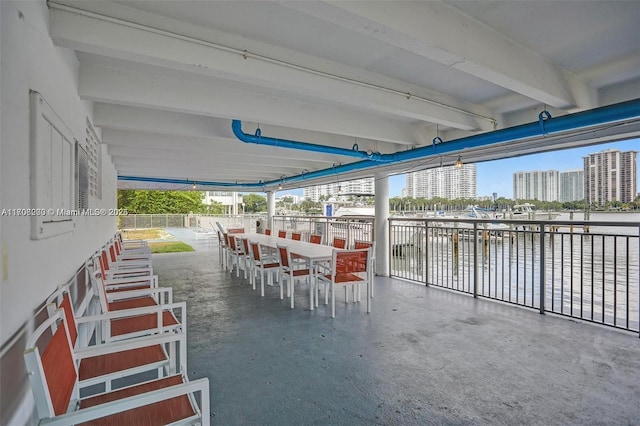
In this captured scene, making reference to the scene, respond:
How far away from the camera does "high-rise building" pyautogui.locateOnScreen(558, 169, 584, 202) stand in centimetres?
481

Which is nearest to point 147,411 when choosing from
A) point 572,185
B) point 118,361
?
point 118,361

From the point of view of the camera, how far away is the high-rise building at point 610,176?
4238mm

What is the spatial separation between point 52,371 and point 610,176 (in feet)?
20.6

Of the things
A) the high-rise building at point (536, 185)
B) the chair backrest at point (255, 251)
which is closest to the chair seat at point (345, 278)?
the chair backrest at point (255, 251)

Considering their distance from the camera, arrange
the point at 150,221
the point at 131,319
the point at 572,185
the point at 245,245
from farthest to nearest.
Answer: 1. the point at 150,221
2. the point at 245,245
3. the point at 572,185
4. the point at 131,319

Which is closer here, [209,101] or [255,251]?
[209,101]

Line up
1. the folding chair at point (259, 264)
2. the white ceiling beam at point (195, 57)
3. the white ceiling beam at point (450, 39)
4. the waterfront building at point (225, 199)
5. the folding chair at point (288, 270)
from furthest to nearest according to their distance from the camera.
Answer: the waterfront building at point (225, 199)
the folding chair at point (259, 264)
the folding chair at point (288, 270)
the white ceiling beam at point (195, 57)
the white ceiling beam at point (450, 39)

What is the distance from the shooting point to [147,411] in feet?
4.63

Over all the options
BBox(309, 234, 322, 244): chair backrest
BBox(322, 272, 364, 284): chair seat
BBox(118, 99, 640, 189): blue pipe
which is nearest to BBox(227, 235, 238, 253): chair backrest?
BBox(309, 234, 322, 244): chair backrest

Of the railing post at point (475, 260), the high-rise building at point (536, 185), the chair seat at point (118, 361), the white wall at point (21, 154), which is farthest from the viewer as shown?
the high-rise building at point (536, 185)

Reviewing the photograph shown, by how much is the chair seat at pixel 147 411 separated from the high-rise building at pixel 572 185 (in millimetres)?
5642

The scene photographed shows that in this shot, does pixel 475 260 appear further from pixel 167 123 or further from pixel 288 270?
pixel 167 123

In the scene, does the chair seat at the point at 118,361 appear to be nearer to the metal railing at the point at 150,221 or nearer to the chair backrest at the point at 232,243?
the chair backrest at the point at 232,243

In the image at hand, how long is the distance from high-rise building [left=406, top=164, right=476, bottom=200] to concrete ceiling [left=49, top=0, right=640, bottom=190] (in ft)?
7.98
